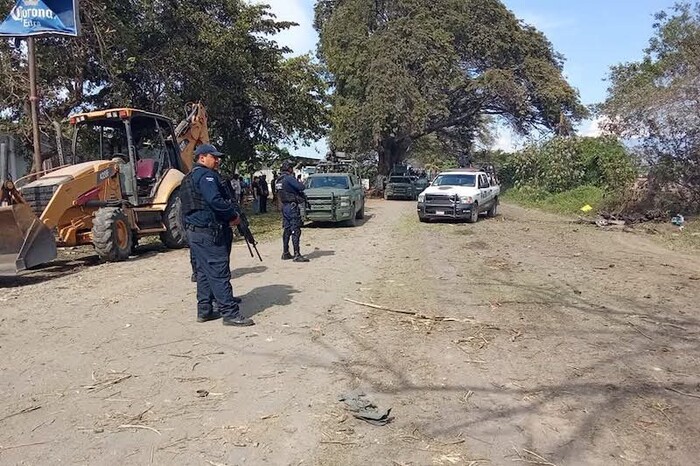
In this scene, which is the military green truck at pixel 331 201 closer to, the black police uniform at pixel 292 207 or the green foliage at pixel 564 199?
the black police uniform at pixel 292 207

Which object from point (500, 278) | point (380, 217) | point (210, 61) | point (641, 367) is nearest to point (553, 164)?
point (380, 217)

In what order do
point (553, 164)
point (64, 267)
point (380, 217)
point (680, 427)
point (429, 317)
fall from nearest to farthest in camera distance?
point (680, 427) < point (429, 317) < point (64, 267) < point (380, 217) < point (553, 164)

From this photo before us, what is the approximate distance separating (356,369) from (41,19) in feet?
37.9

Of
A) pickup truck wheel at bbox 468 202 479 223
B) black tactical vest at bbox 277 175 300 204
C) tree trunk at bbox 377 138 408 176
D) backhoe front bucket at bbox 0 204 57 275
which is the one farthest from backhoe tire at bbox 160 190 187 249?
tree trunk at bbox 377 138 408 176

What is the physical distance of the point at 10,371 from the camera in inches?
213

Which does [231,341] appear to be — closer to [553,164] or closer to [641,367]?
[641,367]

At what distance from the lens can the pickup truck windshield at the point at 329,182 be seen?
18730 mm

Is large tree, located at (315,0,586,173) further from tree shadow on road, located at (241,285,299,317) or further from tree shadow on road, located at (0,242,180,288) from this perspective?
tree shadow on road, located at (241,285,299,317)

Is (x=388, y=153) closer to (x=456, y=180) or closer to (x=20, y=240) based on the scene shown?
(x=456, y=180)

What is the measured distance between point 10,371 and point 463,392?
397 centimetres

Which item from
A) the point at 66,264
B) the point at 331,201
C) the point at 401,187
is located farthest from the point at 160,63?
the point at 401,187

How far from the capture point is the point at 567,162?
30.5 meters

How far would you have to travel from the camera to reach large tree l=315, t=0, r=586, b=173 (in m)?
34.5

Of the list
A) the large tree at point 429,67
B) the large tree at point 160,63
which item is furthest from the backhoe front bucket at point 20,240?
the large tree at point 429,67
